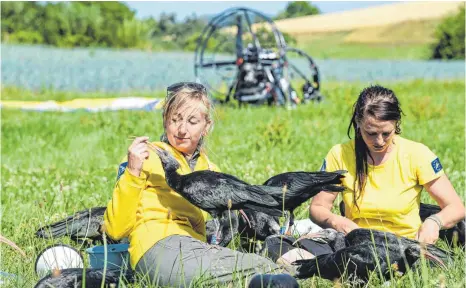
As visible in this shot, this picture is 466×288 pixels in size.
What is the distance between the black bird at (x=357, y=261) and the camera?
3822 millimetres

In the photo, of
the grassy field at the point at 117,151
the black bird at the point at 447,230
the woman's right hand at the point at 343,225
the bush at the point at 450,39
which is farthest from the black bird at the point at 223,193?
the bush at the point at 450,39

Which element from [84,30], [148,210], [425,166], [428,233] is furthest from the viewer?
[84,30]

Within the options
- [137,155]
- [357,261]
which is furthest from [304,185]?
[137,155]

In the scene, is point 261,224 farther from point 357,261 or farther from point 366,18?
point 366,18

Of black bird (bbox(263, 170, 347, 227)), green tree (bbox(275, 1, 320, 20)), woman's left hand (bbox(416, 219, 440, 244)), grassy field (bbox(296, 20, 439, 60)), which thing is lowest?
grassy field (bbox(296, 20, 439, 60))

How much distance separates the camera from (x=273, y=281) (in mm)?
3252

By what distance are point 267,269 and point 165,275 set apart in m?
0.48

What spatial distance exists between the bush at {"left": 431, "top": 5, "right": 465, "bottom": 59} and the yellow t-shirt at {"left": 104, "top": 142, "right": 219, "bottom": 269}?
50546 millimetres

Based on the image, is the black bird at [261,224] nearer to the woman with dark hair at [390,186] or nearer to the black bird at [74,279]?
the woman with dark hair at [390,186]

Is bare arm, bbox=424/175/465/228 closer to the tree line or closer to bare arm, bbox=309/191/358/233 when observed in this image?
bare arm, bbox=309/191/358/233

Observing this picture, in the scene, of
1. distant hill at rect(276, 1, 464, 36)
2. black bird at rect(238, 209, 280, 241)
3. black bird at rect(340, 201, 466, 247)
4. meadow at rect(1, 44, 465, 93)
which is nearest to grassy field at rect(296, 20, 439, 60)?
distant hill at rect(276, 1, 464, 36)

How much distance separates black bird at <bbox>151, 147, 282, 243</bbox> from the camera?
3.63 meters

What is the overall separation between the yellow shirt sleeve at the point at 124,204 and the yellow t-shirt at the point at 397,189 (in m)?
1.36

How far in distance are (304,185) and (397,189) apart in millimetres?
1132
